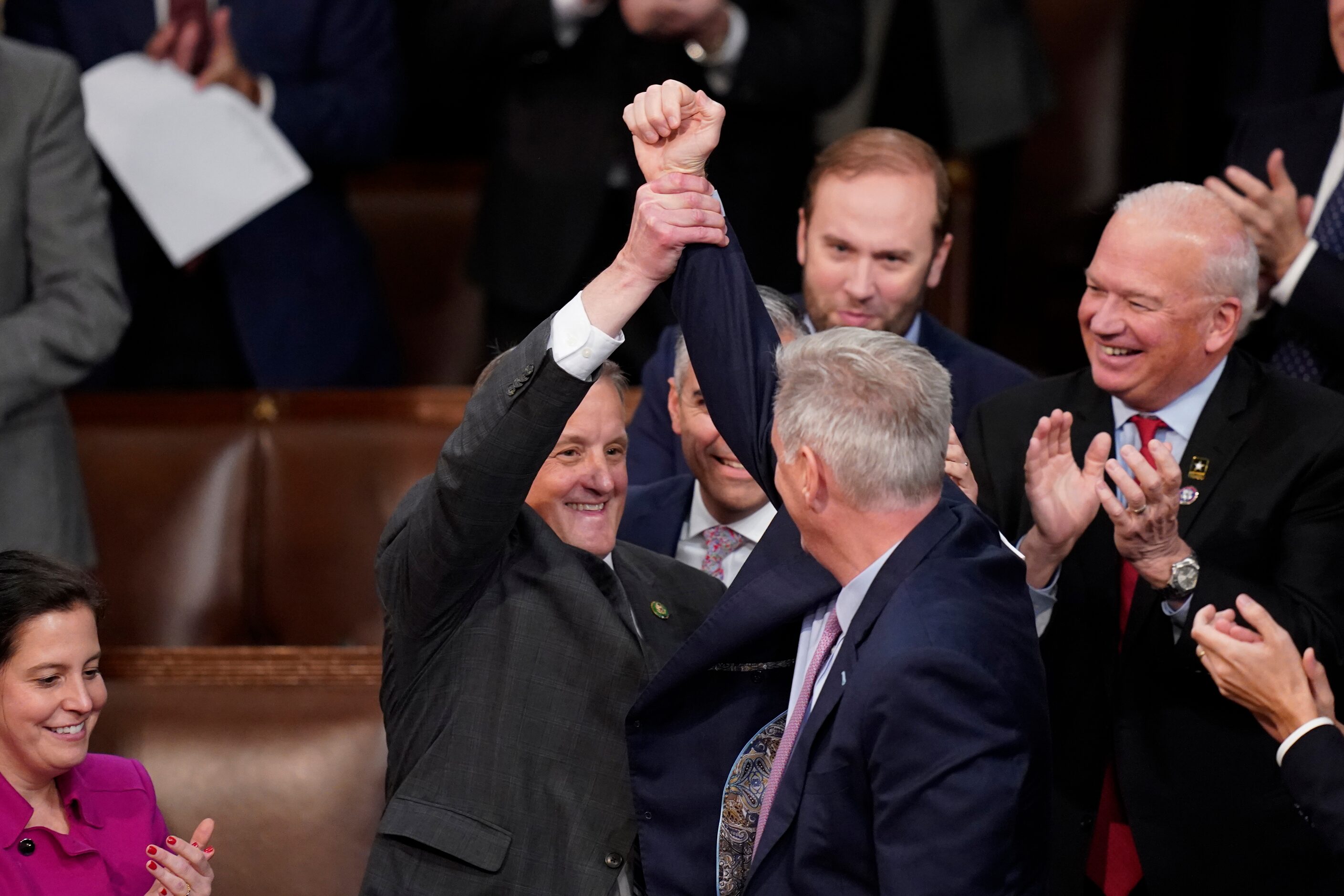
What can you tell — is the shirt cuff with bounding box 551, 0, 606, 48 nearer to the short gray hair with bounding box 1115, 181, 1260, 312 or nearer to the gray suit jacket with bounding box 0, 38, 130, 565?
the gray suit jacket with bounding box 0, 38, 130, 565

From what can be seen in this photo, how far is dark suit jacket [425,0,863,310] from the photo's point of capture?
11.4ft

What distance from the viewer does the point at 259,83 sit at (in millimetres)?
3576

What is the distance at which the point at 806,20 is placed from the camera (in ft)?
11.5

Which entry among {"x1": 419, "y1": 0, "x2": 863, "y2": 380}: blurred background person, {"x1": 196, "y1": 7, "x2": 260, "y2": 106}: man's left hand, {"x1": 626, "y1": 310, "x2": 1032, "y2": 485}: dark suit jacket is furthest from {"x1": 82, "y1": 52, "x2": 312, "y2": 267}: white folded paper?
{"x1": 626, "y1": 310, "x2": 1032, "y2": 485}: dark suit jacket

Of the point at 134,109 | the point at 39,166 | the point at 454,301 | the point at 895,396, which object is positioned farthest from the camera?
the point at 454,301

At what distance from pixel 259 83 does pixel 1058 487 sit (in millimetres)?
2096

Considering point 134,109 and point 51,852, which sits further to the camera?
point 134,109

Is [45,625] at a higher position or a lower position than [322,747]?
higher

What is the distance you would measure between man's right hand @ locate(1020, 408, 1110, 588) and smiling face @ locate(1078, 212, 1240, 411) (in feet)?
0.52

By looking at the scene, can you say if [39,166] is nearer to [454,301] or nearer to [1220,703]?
[454,301]

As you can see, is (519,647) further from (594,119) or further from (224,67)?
(224,67)

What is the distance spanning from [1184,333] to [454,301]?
2322 mm

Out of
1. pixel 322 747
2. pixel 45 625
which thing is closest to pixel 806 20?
pixel 322 747

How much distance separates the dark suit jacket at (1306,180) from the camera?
9.04 ft
